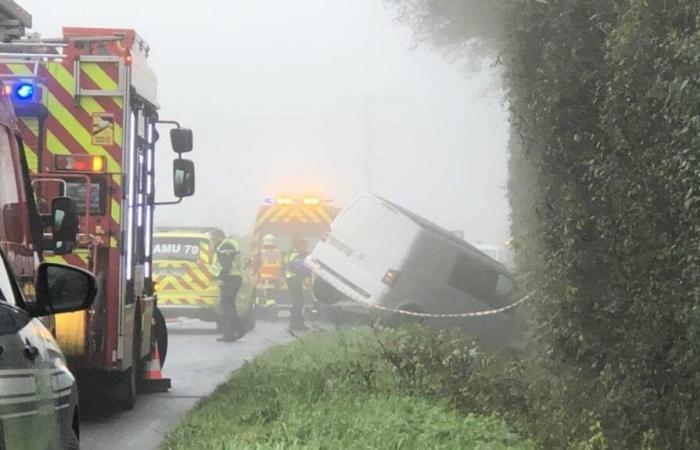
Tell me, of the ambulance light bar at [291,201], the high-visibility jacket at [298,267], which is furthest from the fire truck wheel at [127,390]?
the ambulance light bar at [291,201]

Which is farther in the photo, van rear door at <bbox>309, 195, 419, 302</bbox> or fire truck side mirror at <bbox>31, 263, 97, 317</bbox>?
van rear door at <bbox>309, 195, 419, 302</bbox>

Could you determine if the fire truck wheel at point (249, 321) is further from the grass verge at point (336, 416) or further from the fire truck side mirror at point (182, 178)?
the grass verge at point (336, 416)

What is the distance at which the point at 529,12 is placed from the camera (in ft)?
27.6

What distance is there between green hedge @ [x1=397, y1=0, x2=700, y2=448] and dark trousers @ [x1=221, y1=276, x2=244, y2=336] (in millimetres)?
11507

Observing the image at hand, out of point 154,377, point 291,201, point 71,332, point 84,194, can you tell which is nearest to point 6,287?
point 71,332

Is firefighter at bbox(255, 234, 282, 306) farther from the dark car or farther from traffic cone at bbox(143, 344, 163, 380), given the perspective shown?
the dark car

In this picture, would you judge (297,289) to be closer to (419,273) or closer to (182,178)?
(419,273)

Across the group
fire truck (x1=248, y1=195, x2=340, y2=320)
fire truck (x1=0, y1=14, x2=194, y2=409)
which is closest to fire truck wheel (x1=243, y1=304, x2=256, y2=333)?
fire truck (x1=248, y1=195, x2=340, y2=320)

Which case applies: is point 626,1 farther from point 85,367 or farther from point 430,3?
point 430,3

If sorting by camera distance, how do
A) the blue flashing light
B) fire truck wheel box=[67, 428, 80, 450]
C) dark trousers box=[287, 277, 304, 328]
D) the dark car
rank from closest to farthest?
1. the dark car
2. fire truck wheel box=[67, 428, 80, 450]
3. the blue flashing light
4. dark trousers box=[287, 277, 304, 328]

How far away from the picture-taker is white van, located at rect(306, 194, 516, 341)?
17.6 meters

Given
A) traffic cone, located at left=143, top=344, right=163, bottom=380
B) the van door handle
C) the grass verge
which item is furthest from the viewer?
traffic cone, located at left=143, top=344, right=163, bottom=380

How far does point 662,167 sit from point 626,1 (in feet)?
3.92

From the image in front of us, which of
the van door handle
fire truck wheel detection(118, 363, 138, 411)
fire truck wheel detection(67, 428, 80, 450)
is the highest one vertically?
the van door handle
